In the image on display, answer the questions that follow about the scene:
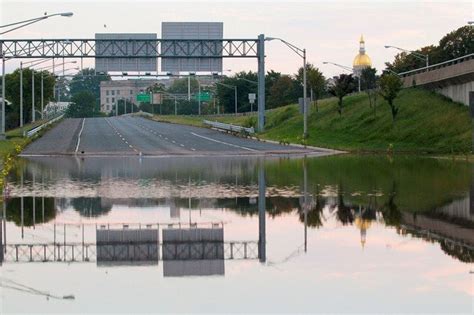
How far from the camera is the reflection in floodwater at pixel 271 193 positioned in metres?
22.7

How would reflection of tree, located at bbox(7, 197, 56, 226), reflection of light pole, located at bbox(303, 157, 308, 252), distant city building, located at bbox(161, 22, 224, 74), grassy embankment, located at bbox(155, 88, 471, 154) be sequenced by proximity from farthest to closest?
distant city building, located at bbox(161, 22, 224, 74) < grassy embankment, located at bbox(155, 88, 471, 154) < reflection of tree, located at bbox(7, 197, 56, 226) < reflection of light pole, located at bbox(303, 157, 308, 252)

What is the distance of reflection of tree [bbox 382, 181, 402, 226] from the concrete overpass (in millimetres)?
39541

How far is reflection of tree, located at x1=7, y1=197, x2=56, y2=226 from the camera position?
23.3m

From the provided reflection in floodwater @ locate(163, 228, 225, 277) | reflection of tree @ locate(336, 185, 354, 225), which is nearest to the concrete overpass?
reflection of tree @ locate(336, 185, 354, 225)

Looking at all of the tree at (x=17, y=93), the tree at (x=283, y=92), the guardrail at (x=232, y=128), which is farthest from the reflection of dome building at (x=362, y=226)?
the tree at (x=283, y=92)

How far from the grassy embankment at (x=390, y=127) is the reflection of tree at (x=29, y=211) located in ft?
114

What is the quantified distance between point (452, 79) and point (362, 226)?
173 ft

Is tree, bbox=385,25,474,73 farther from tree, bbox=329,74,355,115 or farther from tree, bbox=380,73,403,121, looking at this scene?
tree, bbox=380,73,403,121

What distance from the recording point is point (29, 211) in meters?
25.4

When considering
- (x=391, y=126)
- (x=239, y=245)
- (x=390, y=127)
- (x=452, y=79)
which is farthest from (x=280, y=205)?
(x=452, y=79)

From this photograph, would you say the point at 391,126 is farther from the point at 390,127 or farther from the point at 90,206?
the point at 90,206

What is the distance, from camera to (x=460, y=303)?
1281 centimetres

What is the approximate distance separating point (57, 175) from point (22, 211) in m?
15.4

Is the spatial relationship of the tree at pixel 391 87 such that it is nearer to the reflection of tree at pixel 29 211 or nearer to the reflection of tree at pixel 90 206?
the reflection of tree at pixel 90 206
